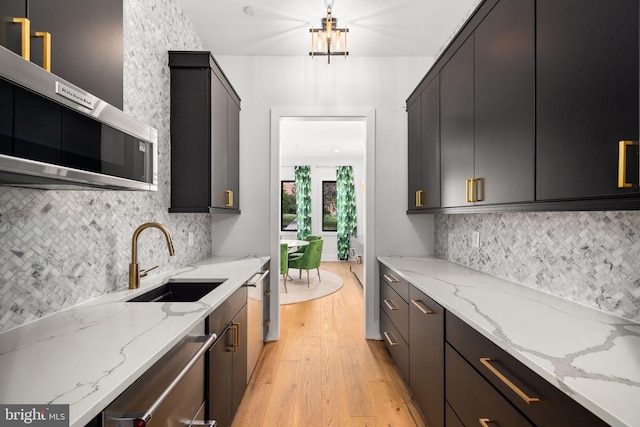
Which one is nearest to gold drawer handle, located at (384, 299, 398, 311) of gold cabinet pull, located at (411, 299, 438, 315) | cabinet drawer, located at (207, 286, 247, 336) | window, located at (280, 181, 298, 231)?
gold cabinet pull, located at (411, 299, 438, 315)

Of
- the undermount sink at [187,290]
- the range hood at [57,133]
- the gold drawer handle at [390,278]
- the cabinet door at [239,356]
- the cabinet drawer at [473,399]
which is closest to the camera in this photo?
the range hood at [57,133]

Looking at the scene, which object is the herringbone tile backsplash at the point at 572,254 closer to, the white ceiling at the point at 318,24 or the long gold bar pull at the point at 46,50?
the white ceiling at the point at 318,24

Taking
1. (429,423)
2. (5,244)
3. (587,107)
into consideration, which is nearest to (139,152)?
(5,244)

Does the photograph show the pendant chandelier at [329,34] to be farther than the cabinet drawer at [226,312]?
Yes

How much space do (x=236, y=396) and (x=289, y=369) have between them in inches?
28.1

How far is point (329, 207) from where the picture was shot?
27.0 feet

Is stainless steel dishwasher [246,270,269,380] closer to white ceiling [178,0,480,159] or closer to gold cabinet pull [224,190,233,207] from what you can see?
gold cabinet pull [224,190,233,207]

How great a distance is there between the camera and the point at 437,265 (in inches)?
94.9

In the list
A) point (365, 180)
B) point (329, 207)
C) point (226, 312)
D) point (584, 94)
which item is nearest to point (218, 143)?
point (226, 312)

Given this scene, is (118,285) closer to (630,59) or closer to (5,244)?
(5,244)

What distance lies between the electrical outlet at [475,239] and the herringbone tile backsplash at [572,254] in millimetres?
34

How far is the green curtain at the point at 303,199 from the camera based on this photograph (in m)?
8.00

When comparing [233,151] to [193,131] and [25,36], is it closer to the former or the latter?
[193,131]

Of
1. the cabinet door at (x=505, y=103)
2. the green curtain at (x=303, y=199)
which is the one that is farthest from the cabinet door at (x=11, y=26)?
the green curtain at (x=303, y=199)
